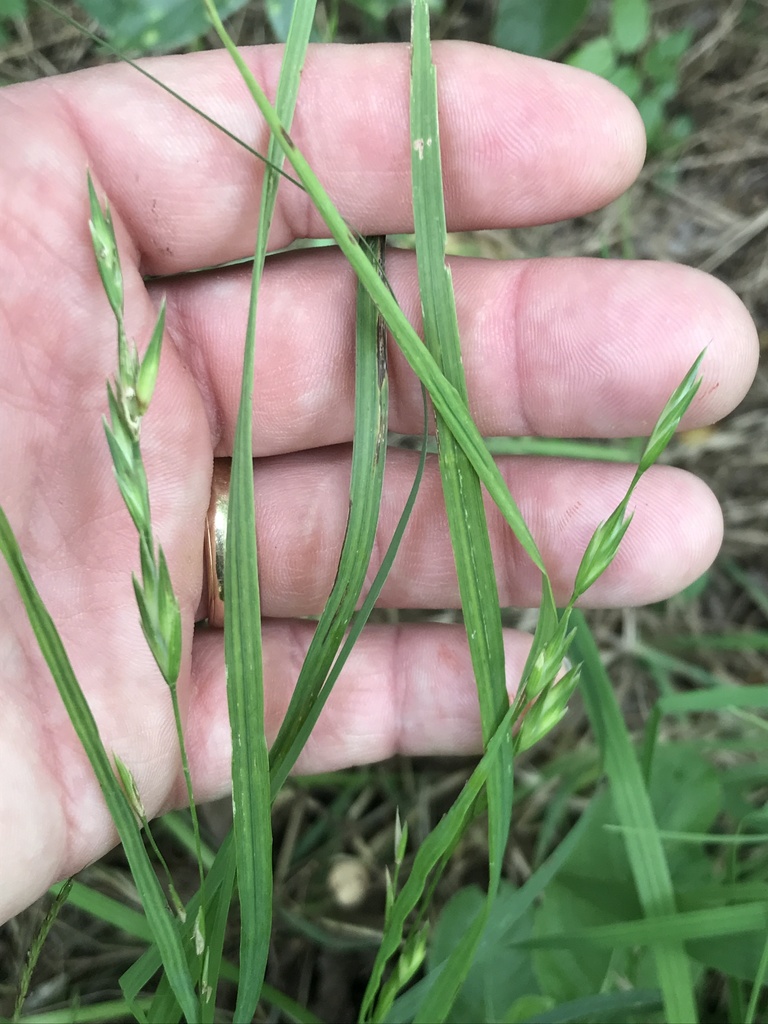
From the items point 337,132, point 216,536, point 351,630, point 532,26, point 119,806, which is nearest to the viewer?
point 119,806

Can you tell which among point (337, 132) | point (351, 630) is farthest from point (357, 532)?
point (337, 132)

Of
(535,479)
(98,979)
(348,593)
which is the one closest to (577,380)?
(535,479)

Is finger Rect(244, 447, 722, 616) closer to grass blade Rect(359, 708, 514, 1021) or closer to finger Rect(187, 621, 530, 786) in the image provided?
finger Rect(187, 621, 530, 786)

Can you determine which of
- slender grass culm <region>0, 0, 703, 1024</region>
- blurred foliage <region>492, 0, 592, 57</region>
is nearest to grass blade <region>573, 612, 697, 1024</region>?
slender grass culm <region>0, 0, 703, 1024</region>

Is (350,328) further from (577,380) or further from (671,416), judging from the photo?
(671,416)

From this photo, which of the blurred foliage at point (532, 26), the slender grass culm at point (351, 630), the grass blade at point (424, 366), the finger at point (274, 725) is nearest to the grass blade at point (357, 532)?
the slender grass culm at point (351, 630)

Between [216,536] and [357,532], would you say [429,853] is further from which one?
[216,536]

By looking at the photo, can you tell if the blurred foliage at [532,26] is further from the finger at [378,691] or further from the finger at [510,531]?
the finger at [378,691]
